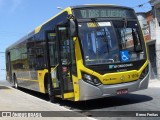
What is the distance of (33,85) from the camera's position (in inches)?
809

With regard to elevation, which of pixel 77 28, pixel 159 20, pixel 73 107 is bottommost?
pixel 73 107

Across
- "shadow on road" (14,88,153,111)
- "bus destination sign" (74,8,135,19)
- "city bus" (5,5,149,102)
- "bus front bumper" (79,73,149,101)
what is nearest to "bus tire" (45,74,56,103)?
"shadow on road" (14,88,153,111)

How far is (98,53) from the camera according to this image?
43.8 feet

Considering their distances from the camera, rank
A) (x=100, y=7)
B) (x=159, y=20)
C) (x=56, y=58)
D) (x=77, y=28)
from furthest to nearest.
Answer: (x=159, y=20) → (x=56, y=58) → (x=100, y=7) → (x=77, y=28)

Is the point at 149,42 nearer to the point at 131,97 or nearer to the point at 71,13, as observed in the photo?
the point at 131,97

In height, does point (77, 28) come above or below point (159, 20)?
below

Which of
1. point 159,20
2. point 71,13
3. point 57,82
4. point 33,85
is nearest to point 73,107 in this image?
point 57,82

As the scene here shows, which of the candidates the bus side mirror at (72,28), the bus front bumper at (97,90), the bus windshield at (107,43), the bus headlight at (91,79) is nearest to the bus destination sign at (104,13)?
the bus windshield at (107,43)

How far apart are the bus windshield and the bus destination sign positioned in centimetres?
31

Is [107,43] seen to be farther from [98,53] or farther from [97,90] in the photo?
[97,90]

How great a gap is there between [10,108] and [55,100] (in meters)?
3.58

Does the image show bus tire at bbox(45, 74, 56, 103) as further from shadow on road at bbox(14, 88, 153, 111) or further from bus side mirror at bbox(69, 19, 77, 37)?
bus side mirror at bbox(69, 19, 77, 37)

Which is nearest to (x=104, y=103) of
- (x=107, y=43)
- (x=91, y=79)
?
(x=91, y=79)

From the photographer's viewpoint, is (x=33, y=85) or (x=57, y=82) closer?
(x=57, y=82)
